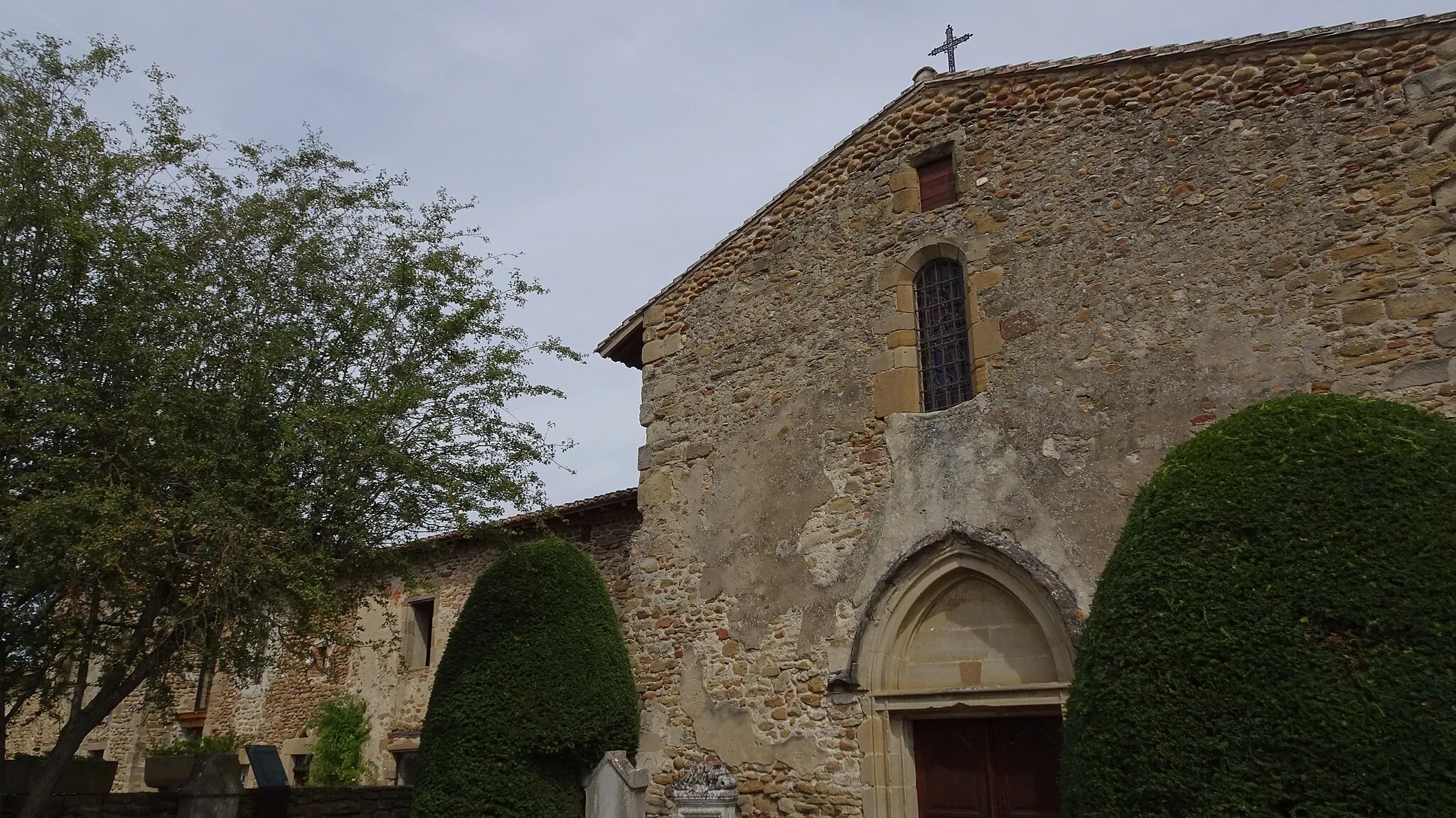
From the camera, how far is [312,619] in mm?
9273

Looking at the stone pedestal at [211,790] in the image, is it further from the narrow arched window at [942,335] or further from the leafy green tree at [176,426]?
the narrow arched window at [942,335]

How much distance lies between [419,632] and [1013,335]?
1129 cm

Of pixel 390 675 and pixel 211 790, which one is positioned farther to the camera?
pixel 390 675

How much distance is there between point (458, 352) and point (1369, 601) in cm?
849

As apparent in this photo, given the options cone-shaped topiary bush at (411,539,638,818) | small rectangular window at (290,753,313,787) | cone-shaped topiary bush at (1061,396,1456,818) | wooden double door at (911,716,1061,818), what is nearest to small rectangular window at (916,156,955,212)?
cone-shaped topiary bush at (1061,396,1456,818)

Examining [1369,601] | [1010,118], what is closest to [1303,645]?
[1369,601]

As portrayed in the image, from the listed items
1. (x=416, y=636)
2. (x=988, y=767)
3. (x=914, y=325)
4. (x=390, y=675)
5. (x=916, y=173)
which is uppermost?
(x=916, y=173)

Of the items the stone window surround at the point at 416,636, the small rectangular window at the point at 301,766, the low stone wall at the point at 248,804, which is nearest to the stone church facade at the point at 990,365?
the low stone wall at the point at 248,804

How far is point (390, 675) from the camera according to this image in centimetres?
1568

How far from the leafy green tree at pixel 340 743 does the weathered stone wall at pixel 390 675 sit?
0.15 meters

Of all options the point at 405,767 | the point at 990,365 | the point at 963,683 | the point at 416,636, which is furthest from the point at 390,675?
the point at 990,365

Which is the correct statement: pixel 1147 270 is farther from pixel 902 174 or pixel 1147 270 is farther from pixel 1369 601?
pixel 1369 601

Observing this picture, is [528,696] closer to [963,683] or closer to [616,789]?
[616,789]

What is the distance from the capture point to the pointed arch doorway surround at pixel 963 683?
307 inches
